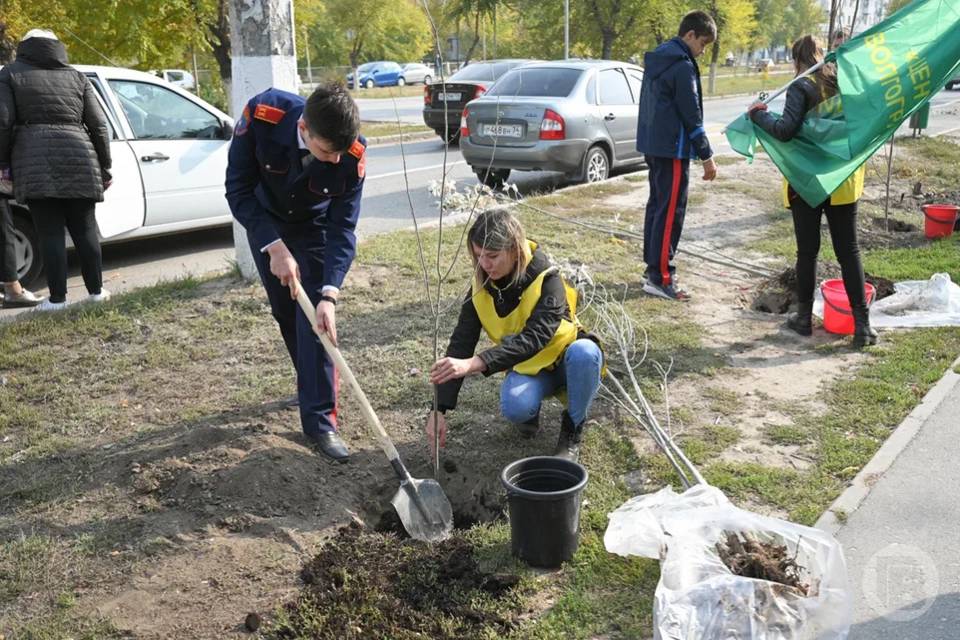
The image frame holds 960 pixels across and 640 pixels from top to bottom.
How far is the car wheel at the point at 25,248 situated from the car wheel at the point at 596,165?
6720 mm

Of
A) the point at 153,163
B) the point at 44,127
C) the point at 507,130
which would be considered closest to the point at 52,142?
the point at 44,127

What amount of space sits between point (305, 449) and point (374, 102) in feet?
107

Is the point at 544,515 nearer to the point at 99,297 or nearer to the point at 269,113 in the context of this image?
the point at 269,113

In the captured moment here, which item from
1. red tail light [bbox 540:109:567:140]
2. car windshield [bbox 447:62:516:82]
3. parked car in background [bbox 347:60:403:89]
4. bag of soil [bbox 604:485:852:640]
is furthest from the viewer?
parked car in background [bbox 347:60:403:89]

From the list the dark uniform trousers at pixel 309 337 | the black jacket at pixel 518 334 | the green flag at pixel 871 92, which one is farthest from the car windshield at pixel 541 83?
the black jacket at pixel 518 334

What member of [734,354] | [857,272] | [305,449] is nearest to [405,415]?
[305,449]

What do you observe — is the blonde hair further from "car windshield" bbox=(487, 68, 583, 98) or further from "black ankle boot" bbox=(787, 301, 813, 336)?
"car windshield" bbox=(487, 68, 583, 98)

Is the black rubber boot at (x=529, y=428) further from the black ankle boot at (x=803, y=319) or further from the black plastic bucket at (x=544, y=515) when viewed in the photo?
the black ankle boot at (x=803, y=319)

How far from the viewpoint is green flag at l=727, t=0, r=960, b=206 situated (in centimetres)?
532

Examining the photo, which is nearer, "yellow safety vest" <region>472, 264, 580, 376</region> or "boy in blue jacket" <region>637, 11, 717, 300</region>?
"yellow safety vest" <region>472, 264, 580, 376</region>

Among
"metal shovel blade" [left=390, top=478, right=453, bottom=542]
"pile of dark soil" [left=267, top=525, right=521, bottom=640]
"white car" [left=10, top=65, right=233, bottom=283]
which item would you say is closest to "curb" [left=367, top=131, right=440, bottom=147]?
"white car" [left=10, top=65, right=233, bottom=283]

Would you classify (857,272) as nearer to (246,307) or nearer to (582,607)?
(582,607)

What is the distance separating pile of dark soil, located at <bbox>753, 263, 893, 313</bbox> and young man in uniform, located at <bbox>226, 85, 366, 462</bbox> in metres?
3.67

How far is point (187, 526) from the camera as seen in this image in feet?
11.6
